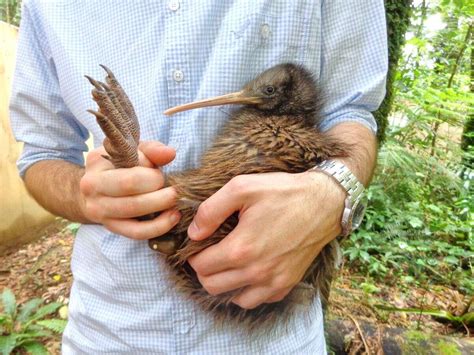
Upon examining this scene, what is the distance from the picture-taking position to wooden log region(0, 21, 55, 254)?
411 cm

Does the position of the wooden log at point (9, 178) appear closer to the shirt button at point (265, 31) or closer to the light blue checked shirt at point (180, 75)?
the light blue checked shirt at point (180, 75)

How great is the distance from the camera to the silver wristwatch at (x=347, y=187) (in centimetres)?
96

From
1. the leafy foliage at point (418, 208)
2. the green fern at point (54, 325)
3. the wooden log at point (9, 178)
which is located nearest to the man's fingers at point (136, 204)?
the green fern at point (54, 325)

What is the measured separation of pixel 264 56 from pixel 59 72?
62 centimetres

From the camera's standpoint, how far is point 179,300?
1116mm

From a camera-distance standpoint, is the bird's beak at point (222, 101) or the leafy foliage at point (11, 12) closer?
the bird's beak at point (222, 101)

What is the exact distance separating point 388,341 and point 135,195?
1916 millimetres

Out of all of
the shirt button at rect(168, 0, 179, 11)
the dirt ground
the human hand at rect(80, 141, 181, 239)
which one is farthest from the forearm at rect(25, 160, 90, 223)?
the dirt ground

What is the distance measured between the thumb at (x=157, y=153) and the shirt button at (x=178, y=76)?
24cm

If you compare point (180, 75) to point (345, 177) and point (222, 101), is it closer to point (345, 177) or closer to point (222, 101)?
point (222, 101)

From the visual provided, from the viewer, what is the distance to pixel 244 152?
1.10 metres

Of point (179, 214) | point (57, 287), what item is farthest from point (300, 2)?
point (57, 287)

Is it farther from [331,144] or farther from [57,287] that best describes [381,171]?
[57,287]

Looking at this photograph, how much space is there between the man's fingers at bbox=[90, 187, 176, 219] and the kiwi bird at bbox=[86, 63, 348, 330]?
0.08 m
